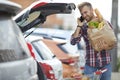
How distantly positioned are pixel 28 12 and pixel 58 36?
10.0 m

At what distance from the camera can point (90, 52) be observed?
27.3 ft

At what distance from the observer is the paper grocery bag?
27.0ft

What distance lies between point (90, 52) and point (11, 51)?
4.06 m

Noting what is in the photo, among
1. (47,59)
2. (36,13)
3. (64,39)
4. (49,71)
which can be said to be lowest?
(64,39)

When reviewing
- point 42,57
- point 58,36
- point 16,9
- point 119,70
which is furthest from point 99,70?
point 119,70

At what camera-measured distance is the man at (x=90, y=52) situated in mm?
8320

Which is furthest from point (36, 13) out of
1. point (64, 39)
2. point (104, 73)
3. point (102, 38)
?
point (64, 39)

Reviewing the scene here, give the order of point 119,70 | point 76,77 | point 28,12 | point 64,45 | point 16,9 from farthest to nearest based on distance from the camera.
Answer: point 119,70 → point 64,45 → point 76,77 → point 28,12 → point 16,9

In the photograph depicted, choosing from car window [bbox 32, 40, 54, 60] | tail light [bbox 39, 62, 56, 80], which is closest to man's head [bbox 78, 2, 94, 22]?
tail light [bbox 39, 62, 56, 80]

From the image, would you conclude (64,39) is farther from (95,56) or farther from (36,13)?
(36,13)

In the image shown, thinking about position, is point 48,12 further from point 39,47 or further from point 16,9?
point 39,47

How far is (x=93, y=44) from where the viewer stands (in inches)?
324

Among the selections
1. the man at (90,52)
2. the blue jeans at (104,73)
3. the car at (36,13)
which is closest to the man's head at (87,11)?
the man at (90,52)

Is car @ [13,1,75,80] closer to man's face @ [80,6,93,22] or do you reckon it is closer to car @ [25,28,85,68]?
man's face @ [80,6,93,22]
